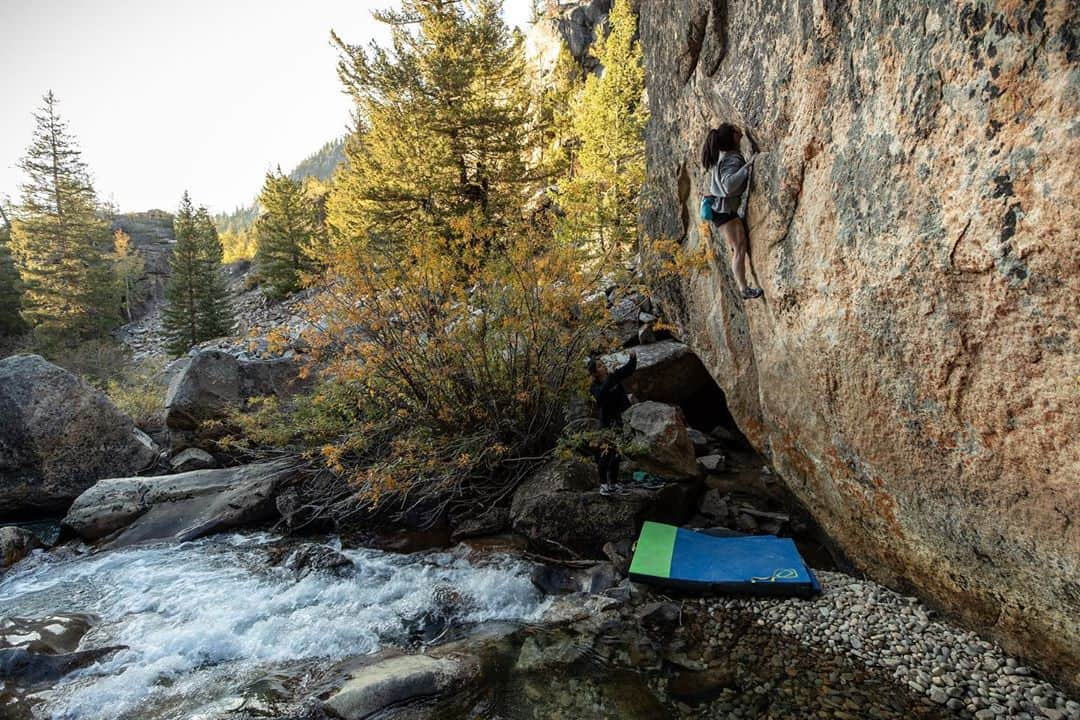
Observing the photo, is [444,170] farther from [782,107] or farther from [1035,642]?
[1035,642]

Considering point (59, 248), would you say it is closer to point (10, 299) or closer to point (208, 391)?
point (10, 299)

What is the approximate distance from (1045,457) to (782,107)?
11.2 feet

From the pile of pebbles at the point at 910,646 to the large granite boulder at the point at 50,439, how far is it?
1026cm

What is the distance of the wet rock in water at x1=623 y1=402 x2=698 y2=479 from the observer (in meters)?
6.55

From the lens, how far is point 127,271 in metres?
36.3

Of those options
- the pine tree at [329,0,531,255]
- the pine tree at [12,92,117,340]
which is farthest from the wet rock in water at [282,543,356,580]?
the pine tree at [12,92,117,340]

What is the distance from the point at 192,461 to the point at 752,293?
1000 cm

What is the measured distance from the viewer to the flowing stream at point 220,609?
3902 mm

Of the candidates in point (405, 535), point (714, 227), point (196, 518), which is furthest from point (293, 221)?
point (714, 227)

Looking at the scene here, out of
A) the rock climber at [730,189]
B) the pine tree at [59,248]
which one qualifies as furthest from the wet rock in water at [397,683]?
the pine tree at [59,248]

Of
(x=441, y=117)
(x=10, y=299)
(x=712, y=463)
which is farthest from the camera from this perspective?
(x=10, y=299)

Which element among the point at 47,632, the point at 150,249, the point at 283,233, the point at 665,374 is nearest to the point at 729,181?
the point at 665,374

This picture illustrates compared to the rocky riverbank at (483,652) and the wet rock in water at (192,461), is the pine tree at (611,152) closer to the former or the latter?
the wet rock in water at (192,461)

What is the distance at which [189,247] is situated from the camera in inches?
944
